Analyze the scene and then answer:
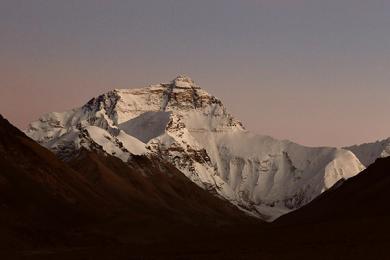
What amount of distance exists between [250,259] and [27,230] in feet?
281

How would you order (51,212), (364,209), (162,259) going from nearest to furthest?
1. (162,259)
2. (364,209)
3. (51,212)

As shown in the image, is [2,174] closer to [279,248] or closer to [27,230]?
[27,230]

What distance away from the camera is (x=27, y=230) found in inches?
6004

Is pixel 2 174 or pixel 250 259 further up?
pixel 2 174

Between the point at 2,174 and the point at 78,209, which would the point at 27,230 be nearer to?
the point at 2,174

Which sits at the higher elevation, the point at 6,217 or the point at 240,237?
the point at 6,217

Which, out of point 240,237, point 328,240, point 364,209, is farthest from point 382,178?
point 328,240

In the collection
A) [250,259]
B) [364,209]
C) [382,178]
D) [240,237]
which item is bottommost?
[250,259]

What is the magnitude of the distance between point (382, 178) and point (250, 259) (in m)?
81.4

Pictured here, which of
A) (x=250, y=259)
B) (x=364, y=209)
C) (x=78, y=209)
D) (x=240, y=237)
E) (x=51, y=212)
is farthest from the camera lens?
(x=78, y=209)

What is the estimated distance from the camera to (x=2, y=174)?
179 meters

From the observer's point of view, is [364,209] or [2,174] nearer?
[364,209]

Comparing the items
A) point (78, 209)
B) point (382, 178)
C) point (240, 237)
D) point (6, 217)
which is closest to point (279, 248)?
point (240, 237)

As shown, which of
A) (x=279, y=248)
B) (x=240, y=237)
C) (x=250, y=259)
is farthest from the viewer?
(x=240, y=237)
